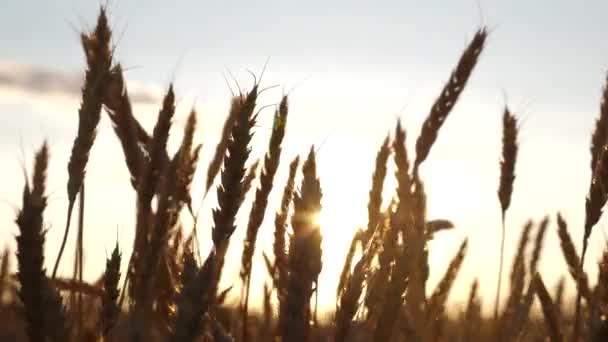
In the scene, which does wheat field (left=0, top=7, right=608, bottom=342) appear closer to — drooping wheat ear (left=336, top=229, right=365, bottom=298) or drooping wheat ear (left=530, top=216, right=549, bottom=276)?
drooping wheat ear (left=336, top=229, right=365, bottom=298)

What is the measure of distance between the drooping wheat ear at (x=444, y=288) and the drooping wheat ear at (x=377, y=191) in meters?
0.44

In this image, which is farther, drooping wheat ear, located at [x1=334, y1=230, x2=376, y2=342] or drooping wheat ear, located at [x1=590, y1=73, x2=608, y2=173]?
drooping wheat ear, located at [x1=590, y1=73, x2=608, y2=173]

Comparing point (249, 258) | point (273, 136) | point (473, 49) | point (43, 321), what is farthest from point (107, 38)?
point (473, 49)

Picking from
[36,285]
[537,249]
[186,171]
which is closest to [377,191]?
[186,171]

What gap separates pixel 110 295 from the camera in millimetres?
1988

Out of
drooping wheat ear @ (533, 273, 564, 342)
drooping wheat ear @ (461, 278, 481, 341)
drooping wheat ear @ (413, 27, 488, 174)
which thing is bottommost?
drooping wheat ear @ (533, 273, 564, 342)

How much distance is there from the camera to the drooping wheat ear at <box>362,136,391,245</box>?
285cm

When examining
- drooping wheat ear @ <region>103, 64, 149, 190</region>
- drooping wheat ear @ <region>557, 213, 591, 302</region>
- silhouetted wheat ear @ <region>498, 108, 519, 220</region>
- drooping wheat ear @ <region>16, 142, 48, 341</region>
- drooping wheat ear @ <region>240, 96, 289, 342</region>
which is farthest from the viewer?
silhouetted wheat ear @ <region>498, 108, 519, 220</region>

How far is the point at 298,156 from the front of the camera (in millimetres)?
3408

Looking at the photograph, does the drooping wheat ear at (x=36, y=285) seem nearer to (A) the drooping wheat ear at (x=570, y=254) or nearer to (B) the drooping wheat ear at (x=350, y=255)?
(B) the drooping wheat ear at (x=350, y=255)

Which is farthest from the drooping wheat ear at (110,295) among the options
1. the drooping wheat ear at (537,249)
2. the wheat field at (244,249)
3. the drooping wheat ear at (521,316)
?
the drooping wheat ear at (537,249)

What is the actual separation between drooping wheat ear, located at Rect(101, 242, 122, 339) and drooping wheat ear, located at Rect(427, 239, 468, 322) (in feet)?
4.53

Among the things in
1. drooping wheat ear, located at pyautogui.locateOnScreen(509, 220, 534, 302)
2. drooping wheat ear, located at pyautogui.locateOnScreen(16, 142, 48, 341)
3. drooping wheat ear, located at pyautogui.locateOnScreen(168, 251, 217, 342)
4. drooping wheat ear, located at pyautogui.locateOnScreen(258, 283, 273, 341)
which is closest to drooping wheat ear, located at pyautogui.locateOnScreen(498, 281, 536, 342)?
drooping wheat ear, located at pyautogui.locateOnScreen(509, 220, 534, 302)

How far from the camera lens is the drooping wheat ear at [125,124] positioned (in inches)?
108
